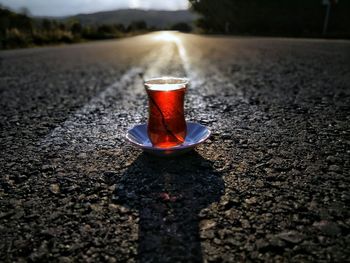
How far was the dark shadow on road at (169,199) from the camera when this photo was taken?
3.60 ft

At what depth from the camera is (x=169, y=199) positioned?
1399 millimetres

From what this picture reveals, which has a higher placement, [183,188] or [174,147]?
[174,147]

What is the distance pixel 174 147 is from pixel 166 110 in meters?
0.21

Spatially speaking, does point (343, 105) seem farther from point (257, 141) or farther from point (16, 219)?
point (16, 219)

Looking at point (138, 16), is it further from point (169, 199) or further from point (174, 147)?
point (169, 199)

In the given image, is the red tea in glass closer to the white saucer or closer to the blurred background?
the white saucer

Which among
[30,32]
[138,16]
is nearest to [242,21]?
[30,32]

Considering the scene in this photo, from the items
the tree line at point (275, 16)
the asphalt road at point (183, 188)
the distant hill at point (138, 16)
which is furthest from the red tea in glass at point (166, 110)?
the distant hill at point (138, 16)

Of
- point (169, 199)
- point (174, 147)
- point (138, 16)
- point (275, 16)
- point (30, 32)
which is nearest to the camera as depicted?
point (169, 199)

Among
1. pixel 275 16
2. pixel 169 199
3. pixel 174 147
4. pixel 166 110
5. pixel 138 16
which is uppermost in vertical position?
pixel 138 16

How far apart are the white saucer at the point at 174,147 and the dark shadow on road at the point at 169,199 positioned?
0.11m

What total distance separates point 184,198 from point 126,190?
30 centimetres

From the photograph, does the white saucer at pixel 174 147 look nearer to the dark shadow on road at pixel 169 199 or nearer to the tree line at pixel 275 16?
the dark shadow on road at pixel 169 199

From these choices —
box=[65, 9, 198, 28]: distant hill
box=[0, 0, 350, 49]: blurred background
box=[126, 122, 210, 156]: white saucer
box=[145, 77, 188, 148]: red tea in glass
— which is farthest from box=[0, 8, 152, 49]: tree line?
box=[65, 9, 198, 28]: distant hill
